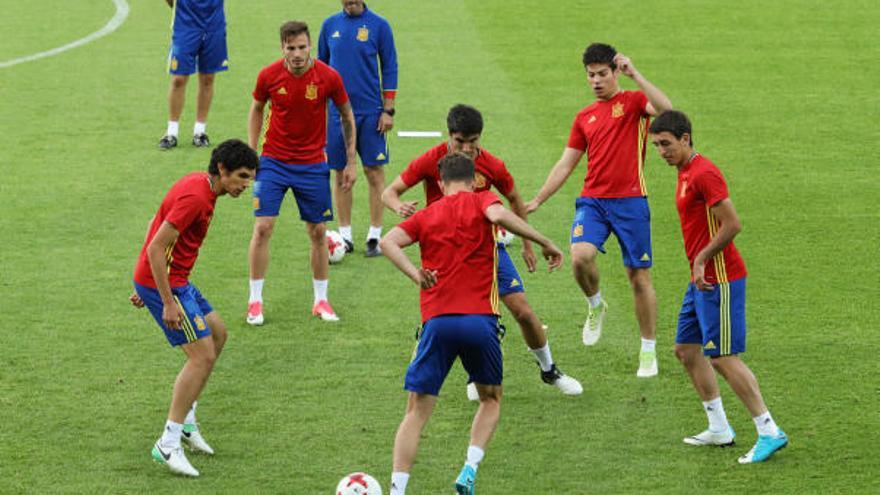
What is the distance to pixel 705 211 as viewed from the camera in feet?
32.2

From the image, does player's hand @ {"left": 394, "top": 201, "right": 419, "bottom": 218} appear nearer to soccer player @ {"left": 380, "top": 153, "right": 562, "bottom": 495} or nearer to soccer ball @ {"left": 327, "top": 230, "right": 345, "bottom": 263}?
soccer player @ {"left": 380, "top": 153, "right": 562, "bottom": 495}

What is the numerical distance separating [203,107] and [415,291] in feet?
19.0

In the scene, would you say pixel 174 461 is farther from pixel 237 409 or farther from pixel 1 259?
pixel 1 259

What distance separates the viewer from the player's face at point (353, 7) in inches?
578

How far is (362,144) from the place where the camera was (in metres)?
14.9

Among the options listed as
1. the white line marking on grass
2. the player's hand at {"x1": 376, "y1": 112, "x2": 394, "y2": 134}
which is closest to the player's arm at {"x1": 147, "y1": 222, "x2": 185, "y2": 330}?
the player's hand at {"x1": 376, "y1": 112, "x2": 394, "y2": 134}

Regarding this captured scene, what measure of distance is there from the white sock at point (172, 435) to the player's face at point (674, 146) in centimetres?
360

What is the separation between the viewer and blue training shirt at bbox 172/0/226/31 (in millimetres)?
18266

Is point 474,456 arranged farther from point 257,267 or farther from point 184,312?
point 257,267

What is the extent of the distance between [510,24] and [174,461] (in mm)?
16787

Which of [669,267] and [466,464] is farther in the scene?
[669,267]

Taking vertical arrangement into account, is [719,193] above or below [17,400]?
above

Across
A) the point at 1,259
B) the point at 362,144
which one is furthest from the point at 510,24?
the point at 1,259

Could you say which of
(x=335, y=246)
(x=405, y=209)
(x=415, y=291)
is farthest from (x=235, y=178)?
(x=335, y=246)
